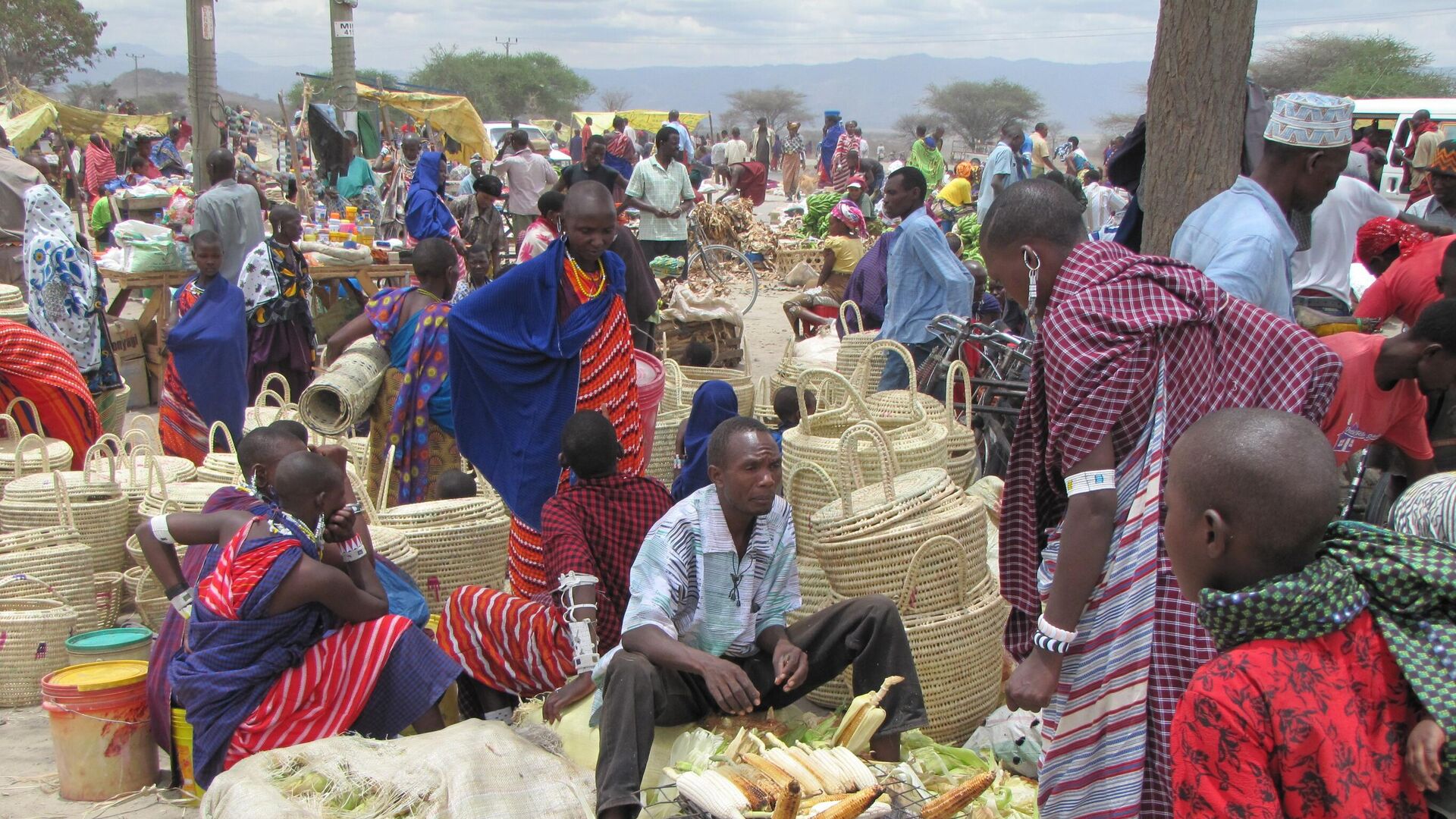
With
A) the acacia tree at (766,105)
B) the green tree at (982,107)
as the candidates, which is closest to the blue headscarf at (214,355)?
the green tree at (982,107)

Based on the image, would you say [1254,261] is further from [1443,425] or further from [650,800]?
[650,800]

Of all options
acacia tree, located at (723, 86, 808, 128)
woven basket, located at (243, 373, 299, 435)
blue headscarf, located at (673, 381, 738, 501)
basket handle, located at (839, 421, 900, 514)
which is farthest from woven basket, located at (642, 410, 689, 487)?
acacia tree, located at (723, 86, 808, 128)

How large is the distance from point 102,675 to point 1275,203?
12.1 feet

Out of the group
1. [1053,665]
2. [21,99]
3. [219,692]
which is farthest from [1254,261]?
[21,99]

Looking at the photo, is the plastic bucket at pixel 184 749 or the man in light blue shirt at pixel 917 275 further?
the man in light blue shirt at pixel 917 275

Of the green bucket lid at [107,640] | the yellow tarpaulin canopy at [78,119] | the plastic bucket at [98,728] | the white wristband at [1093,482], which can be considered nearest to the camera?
the white wristband at [1093,482]

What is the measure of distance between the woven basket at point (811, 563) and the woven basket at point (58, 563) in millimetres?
2881

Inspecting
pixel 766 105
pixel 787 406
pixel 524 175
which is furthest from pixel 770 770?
pixel 766 105

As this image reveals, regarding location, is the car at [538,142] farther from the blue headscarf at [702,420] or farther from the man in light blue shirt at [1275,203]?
the man in light blue shirt at [1275,203]

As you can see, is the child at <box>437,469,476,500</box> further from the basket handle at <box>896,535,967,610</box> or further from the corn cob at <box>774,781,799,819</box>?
the corn cob at <box>774,781,799,819</box>

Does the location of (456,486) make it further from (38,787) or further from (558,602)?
(38,787)

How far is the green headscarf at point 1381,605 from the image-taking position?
1521 millimetres

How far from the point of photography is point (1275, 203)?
2.80m

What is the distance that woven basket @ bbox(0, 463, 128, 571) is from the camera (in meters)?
4.99
